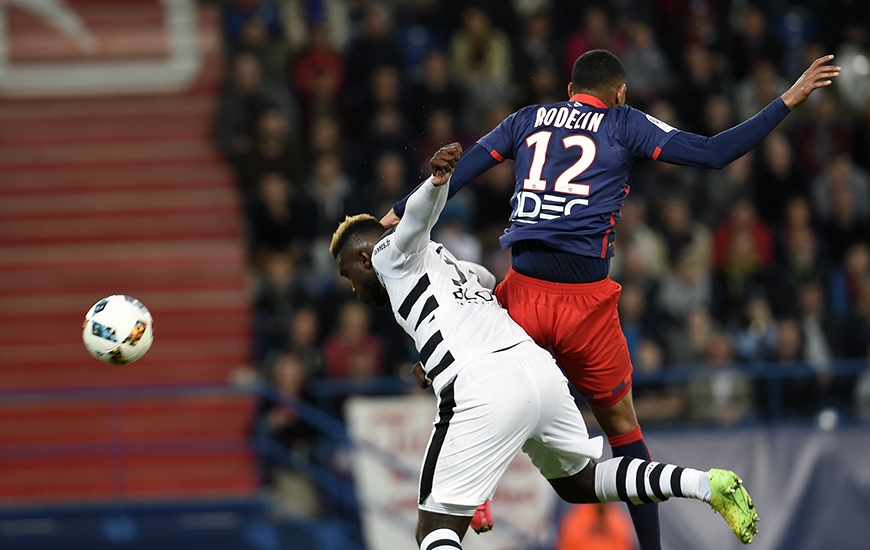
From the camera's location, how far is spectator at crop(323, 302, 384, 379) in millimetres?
11711

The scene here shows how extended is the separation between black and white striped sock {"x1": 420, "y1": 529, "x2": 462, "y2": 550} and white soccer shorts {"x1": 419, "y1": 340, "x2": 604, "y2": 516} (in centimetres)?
11

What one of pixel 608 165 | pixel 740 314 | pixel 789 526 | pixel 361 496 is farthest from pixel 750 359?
pixel 608 165

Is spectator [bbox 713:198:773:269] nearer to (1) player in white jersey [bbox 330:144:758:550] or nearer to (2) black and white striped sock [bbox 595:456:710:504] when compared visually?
(2) black and white striped sock [bbox 595:456:710:504]

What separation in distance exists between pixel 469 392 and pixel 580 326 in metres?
0.72

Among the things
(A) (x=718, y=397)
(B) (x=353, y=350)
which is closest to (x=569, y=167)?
(A) (x=718, y=397)

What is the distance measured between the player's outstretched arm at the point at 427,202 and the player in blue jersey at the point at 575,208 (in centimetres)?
47

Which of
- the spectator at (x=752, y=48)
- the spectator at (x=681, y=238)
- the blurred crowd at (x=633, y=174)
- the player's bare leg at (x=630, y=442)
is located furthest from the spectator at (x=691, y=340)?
the player's bare leg at (x=630, y=442)

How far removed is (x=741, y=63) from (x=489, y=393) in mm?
9421

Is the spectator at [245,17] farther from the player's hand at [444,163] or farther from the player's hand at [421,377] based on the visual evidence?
the player's hand at [444,163]

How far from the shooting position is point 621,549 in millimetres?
9805

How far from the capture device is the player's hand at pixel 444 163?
5.67 metres

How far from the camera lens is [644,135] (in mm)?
6059

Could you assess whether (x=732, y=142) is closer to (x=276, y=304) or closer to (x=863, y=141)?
(x=276, y=304)

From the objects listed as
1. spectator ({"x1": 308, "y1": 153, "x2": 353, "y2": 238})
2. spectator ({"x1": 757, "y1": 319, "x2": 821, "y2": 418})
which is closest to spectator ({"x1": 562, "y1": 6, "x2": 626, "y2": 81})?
spectator ({"x1": 308, "y1": 153, "x2": 353, "y2": 238})
